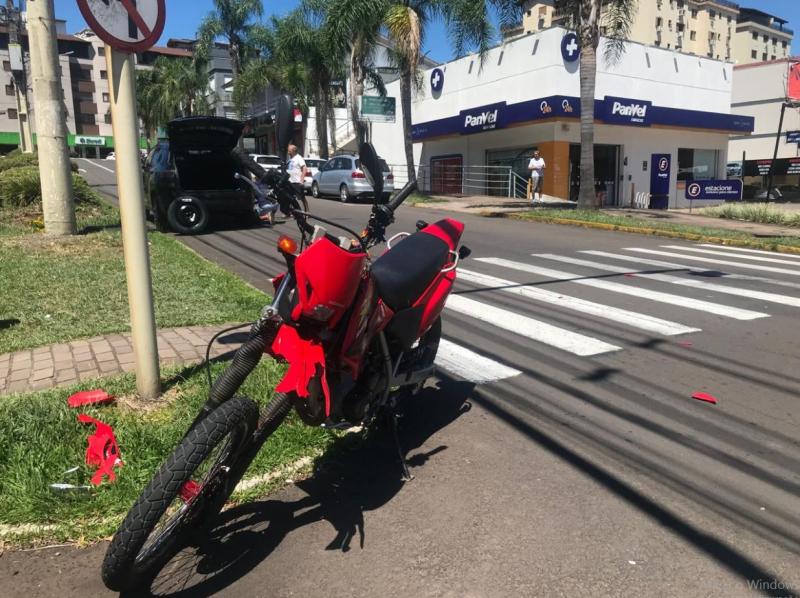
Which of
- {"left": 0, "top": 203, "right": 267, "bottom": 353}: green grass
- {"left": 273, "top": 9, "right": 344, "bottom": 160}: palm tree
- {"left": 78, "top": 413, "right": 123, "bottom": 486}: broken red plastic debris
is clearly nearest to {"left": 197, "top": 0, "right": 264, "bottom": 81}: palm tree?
{"left": 273, "top": 9, "right": 344, "bottom": 160}: palm tree

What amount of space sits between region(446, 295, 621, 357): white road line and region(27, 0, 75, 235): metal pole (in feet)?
23.6

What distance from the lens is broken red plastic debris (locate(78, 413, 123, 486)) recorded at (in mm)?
3458

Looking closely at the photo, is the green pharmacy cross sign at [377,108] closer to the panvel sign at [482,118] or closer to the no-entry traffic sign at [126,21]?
the panvel sign at [482,118]

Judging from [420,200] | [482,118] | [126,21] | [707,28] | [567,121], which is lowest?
[420,200]

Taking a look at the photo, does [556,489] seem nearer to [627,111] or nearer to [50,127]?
[50,127]

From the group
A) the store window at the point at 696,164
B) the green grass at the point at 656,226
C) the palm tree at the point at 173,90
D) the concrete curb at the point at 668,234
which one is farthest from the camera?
the palm tree at the point at 173,90

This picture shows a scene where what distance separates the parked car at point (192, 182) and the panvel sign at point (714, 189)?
17.0 meters

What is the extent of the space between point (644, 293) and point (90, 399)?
6.38 m

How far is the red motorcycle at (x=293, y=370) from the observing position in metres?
2.47

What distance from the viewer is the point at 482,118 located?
26.0 meters

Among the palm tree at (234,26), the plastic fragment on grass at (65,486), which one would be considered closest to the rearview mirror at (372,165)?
the plastic fragment on grass at (65,486)

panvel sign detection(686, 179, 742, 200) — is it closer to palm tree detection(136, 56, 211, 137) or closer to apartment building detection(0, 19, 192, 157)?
palm tree detection(136, 56, 211, 137)

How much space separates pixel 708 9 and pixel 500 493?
326 ft

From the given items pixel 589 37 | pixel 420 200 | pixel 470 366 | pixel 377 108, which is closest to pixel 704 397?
pixel 470 366
